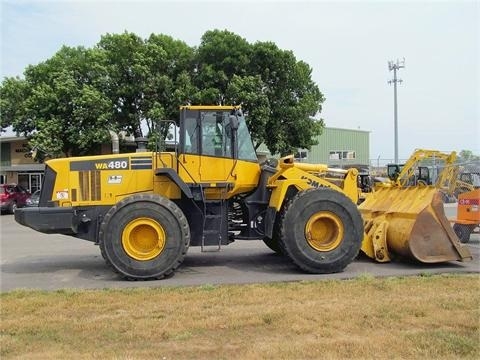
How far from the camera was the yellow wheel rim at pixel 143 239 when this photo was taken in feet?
28.9

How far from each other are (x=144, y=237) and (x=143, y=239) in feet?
0.12

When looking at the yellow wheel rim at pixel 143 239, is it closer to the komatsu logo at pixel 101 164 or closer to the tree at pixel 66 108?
the komatsu logo at pixel 101 164

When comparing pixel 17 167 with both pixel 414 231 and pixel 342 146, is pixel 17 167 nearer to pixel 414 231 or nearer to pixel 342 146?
pixel 342 146

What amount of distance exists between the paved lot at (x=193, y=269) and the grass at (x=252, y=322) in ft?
2.60

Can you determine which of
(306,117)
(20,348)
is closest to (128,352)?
(20,348)

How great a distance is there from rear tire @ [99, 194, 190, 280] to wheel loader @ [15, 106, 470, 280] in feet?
0.05

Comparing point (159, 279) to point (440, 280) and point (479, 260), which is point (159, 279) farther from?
point (479, 260)

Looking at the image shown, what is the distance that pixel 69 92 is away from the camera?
29.2 meters

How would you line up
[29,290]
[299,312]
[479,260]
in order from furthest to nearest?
[479,260] → [29,290] → [299,312]

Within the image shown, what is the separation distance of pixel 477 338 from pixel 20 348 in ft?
14.4

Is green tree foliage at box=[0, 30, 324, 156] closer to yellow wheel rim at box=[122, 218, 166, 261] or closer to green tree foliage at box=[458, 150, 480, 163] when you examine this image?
green tree foliage at box=[458, 150, 480, 163]

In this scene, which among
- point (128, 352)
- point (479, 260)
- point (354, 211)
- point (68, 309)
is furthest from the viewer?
point (479, 260)

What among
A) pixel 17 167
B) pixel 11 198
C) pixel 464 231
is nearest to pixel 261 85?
pixel 11 198

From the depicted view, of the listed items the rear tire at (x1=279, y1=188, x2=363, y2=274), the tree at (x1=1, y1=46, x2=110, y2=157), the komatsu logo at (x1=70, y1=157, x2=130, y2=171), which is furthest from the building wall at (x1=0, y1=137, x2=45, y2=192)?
the rear tire at (x1=279, y1=188, x2=363, y2=274)
